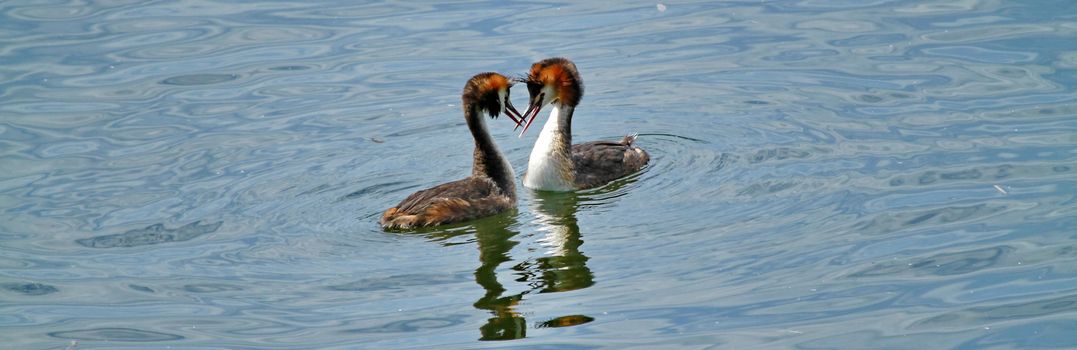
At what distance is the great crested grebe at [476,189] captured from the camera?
38.2 feet

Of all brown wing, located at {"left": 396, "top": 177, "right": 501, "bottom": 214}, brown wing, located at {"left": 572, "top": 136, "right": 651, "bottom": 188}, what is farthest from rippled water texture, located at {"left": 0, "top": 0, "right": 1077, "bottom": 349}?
brown wing, located at {"left": 396, "top": 177, "right": 501, "bottom": 214}

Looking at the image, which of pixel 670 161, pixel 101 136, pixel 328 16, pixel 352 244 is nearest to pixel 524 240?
pixel 352 244

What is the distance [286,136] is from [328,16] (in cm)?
535

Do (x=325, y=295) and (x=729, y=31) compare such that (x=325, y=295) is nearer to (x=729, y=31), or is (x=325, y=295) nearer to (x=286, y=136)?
(x=286, y=136)

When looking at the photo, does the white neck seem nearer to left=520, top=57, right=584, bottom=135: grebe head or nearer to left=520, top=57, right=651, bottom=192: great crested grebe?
left=520, top=57, right=651, bottom=192: great crested grebe

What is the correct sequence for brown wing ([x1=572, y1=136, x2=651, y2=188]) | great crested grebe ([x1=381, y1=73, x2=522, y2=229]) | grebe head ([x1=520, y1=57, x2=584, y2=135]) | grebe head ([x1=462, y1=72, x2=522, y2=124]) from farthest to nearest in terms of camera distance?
grebe head ([x1=520, y1=57, x2=584, y2=135]) < brown wing ([x1=572, y1=136, x2=651, y2=188]) < grebe head ([x1=462, y1=72, x2=522, y2=124]) < great crested grebe ([x1=381, y1=73, x2=522, y2=229])

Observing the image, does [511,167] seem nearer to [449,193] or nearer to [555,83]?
[555,83]

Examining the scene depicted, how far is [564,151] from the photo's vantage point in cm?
1285

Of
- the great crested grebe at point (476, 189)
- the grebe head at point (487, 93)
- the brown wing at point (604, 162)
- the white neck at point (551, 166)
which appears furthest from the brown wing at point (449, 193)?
the brown wing at point (604, 162)

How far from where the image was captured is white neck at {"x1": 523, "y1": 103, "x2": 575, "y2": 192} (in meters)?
12.8

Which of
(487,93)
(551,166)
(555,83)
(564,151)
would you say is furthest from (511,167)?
(555,83)

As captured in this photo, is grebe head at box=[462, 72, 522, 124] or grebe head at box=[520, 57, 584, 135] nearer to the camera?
grebe head at box=[462, 72, 522, 124]

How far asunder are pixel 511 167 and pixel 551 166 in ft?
1.13

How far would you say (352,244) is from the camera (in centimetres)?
1121
